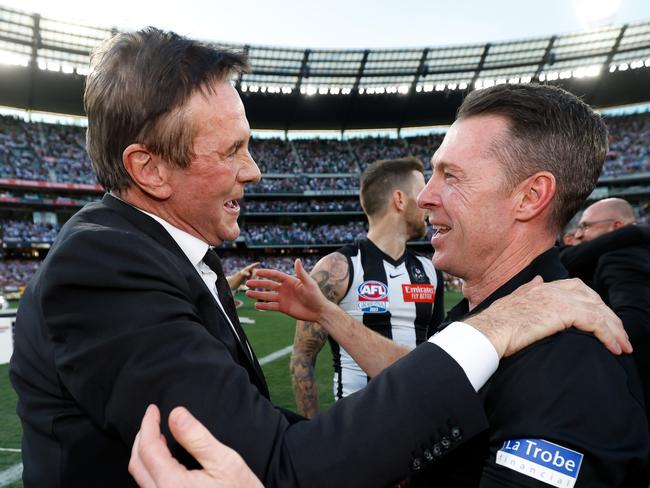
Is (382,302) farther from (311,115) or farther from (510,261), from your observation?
(311,115)

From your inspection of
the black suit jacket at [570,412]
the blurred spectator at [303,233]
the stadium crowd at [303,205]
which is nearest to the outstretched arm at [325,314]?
the black suit jacket at [570,412]

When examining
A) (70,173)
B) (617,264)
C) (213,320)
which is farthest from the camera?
(70,173)

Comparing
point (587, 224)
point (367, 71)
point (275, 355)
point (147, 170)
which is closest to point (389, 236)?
point (587, 224)

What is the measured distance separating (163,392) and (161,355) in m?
0.08

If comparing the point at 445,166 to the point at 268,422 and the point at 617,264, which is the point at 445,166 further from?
the point at 617,264

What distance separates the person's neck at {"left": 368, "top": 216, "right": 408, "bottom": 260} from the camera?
14.4ft

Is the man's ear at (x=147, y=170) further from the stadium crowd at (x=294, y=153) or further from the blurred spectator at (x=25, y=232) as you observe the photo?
the stadium crowd at (x=294, y=153)

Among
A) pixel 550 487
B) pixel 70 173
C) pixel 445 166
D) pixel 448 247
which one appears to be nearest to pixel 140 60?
pixel 445 166

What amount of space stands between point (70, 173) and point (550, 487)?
47.6 meters

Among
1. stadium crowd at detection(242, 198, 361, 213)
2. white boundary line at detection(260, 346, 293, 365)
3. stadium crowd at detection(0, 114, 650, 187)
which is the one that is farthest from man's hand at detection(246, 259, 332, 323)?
stadium crowd at detection(242, 198, 361, 213)

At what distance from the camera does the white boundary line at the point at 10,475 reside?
15.8 feet

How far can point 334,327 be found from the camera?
2791mm

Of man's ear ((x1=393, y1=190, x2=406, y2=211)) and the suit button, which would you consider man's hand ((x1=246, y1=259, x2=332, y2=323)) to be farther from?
man's ear ((x1=393, y1=190, x2=406, y2=211))

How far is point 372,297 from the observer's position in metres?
4.14
